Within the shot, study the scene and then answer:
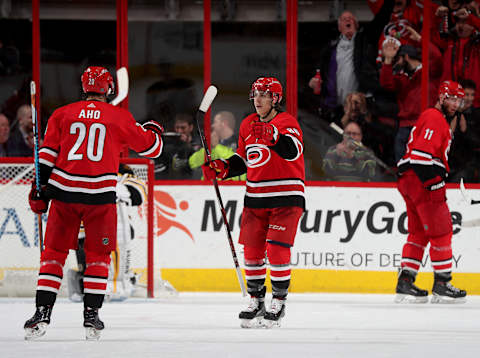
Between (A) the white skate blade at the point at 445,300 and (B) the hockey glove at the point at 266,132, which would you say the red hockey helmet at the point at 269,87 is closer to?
(B) the hockey glove at the point at 266,132

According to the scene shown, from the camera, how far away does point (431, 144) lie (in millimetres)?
6004

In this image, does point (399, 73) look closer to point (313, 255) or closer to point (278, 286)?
point (313, 255)

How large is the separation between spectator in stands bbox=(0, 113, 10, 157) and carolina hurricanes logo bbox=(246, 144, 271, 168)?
3.06 metres

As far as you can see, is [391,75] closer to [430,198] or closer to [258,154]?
[430,198]

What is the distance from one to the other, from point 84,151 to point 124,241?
210cm

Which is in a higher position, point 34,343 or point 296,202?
point 296,202

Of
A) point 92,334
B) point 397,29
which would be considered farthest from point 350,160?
point 92,334

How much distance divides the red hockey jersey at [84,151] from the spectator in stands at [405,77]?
10.9ft

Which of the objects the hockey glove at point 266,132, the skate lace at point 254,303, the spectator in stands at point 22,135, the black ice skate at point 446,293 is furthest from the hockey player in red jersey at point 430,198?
the spectator in stands at point 22,135

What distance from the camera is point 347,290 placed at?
22.3ft

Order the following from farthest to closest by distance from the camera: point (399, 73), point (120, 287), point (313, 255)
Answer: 1. point (399, 73)
2. point (313, 255)
3. point (120, 287)

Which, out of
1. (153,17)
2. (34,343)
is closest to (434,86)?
(153,17)

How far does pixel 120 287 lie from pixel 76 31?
2331mm

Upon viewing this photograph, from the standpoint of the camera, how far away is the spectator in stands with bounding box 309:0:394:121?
7.24 metres
